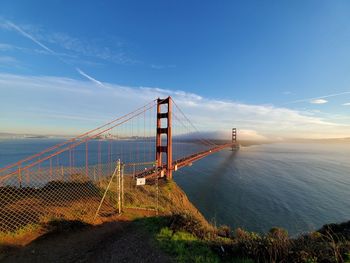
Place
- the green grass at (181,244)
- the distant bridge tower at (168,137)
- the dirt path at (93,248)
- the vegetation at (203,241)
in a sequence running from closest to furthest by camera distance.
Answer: the vegetation at (203,241) < the green grass at (181,244) < the dirt path at (93,248) < the distant bridge tower at (168,137)

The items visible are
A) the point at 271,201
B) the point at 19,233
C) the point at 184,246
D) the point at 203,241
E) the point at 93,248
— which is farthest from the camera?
the point at 271,201

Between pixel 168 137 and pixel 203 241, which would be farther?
pixel 168 137

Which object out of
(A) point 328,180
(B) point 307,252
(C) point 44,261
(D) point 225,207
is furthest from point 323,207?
(C) point 44,261

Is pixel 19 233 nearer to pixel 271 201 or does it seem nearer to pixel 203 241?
pixel 203 241

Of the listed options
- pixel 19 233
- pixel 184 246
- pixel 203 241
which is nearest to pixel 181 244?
pixel 184 246

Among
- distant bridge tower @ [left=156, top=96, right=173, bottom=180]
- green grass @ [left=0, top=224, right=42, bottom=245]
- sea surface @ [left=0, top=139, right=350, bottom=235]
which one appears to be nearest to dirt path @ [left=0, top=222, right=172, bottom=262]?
green grass @ [left=0, top=224, right=42, bottom=245]

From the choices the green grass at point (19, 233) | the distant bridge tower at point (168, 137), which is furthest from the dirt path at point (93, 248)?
the distant bridge tower at point (168, 137)

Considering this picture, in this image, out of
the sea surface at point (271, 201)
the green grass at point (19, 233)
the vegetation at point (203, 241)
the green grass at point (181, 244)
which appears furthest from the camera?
the sea surface at point (271, 201)

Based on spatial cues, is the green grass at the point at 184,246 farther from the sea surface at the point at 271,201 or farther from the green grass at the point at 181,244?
the sea surface at the point at 271,201

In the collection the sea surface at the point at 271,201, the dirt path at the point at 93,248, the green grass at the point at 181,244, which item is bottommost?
the sea surface at the point at 271,201

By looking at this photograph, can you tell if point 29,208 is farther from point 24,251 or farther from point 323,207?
point 323,207
